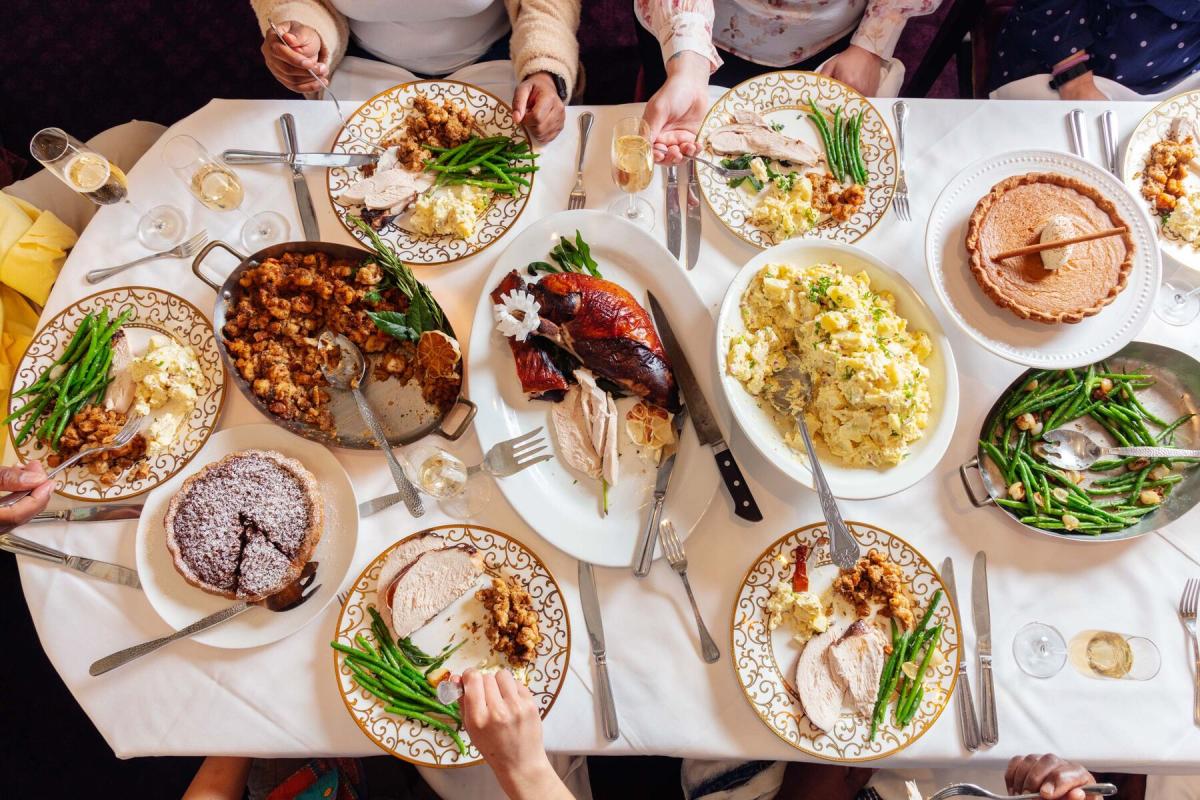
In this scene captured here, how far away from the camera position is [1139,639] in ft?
5.92

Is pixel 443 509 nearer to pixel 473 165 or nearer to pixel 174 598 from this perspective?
pixel 174 598

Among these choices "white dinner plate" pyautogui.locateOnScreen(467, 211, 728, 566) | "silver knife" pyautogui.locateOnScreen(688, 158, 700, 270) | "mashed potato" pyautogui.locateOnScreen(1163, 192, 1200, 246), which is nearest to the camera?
"white dinner plate" pyautogui.locateOnScreen(467, 211, 728, 566)

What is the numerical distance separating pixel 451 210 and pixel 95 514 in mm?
1287

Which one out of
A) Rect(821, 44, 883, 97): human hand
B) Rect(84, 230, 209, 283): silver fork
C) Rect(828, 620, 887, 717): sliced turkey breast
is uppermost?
Rect(821, 44, 883, 97): human hand

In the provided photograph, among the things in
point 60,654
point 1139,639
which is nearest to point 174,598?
point 60,654

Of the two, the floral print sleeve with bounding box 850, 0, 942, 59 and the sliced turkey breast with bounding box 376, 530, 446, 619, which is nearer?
the sliced turkey breast with bounding box 376, 530, 446, 619

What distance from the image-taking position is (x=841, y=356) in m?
1.79

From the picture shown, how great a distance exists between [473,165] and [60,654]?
5.75 feet

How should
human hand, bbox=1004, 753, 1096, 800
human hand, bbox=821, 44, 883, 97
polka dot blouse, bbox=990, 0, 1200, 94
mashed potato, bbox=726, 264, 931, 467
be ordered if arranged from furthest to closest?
human hand, bbox=821, 44, 883, 97
polka dot blouse, bbox=990, 0, 1200, 94
mashed potato, bbox=726, 264, 931, 467
human hand, bbox=1004, 753, 1096, 800

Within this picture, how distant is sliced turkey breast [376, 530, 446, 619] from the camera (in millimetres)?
1830

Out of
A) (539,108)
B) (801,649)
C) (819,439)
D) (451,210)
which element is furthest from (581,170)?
(801,649)

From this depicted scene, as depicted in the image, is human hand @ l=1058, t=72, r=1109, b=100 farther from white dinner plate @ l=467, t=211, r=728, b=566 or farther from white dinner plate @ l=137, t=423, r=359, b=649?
white dinner plate @ l=137, t=423, r=359, b=649

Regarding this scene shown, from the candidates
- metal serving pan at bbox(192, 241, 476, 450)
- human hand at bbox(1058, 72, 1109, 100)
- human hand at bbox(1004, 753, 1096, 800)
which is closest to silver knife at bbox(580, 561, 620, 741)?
metal serving pan at bbox(192, 241, 476, 450)

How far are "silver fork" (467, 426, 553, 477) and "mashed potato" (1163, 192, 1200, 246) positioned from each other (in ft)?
6.27
